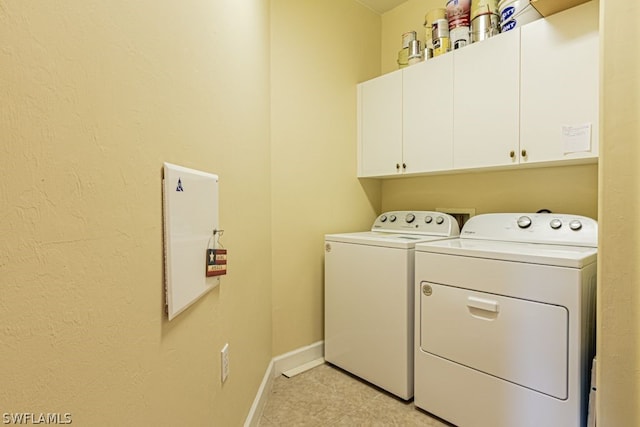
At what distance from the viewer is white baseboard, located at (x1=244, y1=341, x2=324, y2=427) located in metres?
1.71

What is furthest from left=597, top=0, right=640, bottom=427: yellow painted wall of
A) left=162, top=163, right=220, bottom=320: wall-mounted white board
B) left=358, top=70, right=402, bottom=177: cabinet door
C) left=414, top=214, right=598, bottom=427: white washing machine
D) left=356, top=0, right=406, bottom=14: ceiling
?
left=356, top=0, right=406, bottom=14: ceiling

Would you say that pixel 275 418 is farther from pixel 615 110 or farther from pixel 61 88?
pixel 615 110

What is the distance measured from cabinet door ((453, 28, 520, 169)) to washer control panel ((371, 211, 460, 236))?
0.37m

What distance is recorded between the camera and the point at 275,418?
1656mm

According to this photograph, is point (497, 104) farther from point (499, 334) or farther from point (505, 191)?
point (499, 334)

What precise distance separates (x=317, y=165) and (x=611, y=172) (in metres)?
1.67

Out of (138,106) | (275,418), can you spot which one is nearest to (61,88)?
(138,106)

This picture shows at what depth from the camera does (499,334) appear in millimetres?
1413

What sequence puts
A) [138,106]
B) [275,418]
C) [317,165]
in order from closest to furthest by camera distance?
[138,106] → [275,418] → [317,165]

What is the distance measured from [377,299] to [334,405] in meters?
0.60

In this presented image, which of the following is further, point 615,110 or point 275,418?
point 275,418

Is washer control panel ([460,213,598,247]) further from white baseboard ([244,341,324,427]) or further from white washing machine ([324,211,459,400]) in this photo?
white baseboard ([244,341,324,427])

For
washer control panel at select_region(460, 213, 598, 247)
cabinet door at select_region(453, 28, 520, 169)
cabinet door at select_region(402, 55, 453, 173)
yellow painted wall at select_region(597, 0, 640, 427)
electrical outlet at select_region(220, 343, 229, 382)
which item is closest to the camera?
yellow painted wall at select_region(597, 0, 640, 427)

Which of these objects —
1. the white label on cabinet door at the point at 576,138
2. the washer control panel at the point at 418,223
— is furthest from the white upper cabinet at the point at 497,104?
the washer control panel at the point at 418,223
